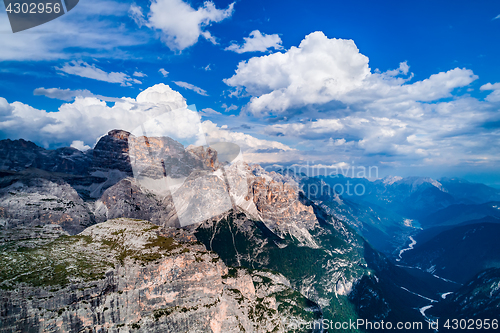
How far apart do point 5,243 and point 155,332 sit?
1648 inches

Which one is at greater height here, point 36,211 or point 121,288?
point 36,211

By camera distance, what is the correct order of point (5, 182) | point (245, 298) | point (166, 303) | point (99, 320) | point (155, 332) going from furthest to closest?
A: point (5, 182)
point (245, 298)
point (166, 303)
point (155, 332)
point (99, 320)

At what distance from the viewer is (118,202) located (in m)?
148

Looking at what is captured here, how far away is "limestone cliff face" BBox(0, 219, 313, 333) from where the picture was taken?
42156 mm

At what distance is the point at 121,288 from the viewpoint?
5116 centimetres

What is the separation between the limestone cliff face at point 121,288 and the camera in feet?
138

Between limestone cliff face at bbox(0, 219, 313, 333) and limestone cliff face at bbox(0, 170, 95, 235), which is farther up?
limestone cliff face at bbox(0, 170, 95, 235)

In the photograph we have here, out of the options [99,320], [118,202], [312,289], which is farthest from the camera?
[312,289]

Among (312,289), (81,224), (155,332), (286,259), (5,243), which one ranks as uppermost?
(5,243)

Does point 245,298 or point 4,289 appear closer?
point 4,289

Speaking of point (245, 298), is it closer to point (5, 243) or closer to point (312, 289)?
point (5, 243)

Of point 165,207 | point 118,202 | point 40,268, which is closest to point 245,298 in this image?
point 40,268

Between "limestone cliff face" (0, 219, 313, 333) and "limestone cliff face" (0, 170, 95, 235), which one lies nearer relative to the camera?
"limestone cliff face" (0, 219, 313, 333)

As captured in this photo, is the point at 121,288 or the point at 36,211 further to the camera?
the point at 36,211
